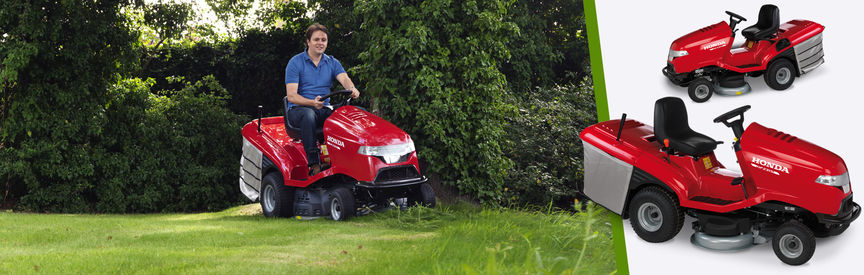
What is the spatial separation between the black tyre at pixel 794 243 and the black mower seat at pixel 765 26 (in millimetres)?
750

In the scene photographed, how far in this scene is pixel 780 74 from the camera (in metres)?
2.86

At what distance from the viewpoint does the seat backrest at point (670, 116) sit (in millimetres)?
2824

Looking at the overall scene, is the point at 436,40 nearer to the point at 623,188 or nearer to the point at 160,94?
the point at 623,188

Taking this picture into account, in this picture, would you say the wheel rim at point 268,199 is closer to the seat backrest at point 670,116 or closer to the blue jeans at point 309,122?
the blue jeans at point 309,122

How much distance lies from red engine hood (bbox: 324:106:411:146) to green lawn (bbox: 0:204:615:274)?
64 cm

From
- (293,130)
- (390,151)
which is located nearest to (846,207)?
(390,151)

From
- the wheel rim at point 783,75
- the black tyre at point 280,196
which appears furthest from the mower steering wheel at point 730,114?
the black tyre at point 280,196

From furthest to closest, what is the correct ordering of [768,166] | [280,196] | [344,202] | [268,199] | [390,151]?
[268,199], [280,196], [344,202], [390,151], [768,166]

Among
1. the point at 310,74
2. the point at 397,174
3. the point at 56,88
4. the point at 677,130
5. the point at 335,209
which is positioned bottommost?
the point at 335,209

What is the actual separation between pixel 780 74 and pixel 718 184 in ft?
1.97

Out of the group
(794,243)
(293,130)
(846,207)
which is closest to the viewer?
(846,207)

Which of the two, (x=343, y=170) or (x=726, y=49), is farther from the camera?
(x=343, y=170)

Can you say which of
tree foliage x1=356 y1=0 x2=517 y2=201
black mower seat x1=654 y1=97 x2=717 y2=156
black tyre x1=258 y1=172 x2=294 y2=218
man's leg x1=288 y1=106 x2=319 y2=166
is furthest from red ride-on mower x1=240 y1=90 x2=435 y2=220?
black mower seat x1=654 y1=97 x2=717 y2=156

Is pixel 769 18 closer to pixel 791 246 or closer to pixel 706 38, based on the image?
pixel 706 38
